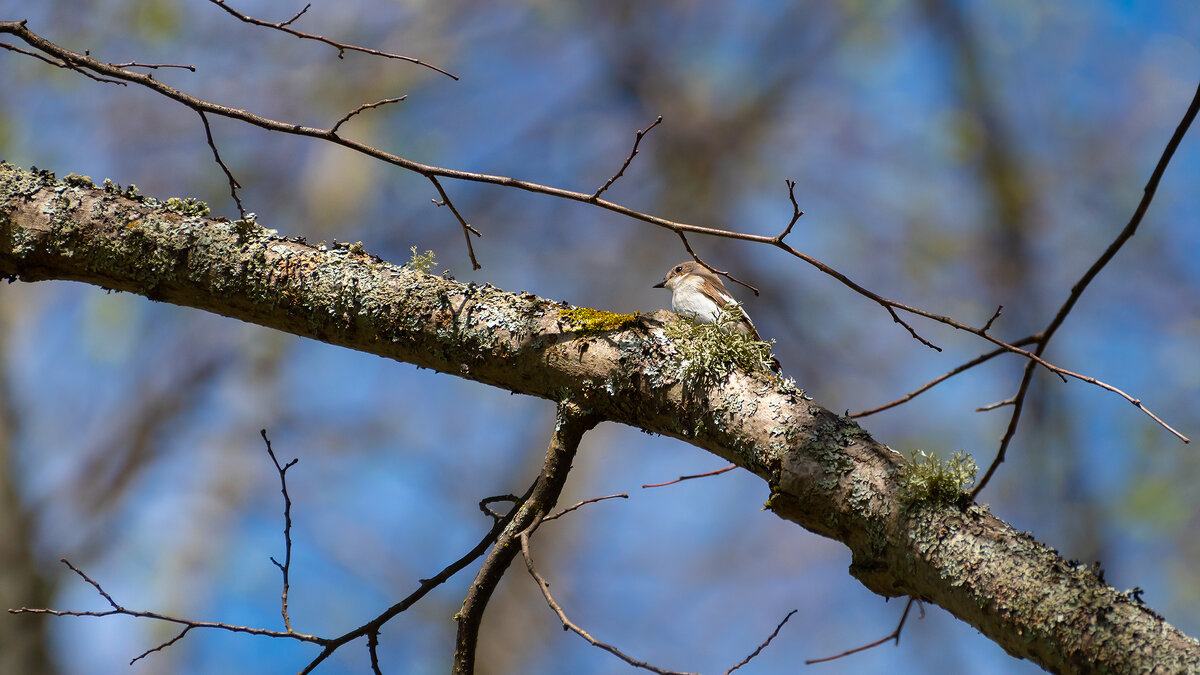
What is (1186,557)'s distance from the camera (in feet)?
27.7

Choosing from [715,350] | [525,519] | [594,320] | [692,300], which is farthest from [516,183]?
[692,300]

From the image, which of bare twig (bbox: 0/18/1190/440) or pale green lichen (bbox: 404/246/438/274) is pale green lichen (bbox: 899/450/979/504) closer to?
bare twig (bbox: 0/18/1190/440)

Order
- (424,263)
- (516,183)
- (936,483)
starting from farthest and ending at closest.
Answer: (424,263) < (516,183) < (936,483)

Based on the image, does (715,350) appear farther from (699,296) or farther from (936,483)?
(699,296)

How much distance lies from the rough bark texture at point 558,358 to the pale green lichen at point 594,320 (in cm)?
2

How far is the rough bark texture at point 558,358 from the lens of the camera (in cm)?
171

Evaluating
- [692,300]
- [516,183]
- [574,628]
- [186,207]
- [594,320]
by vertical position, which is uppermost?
[692,300]

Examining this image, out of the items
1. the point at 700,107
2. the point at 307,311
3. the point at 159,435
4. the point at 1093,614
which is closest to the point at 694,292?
the point at 307,311

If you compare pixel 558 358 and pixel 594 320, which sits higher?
pixel 594 320

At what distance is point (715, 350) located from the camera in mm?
2109

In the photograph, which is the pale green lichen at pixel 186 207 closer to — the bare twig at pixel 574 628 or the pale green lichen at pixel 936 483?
the bare twig at pixel 574 628

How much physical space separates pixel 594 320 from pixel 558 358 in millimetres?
148

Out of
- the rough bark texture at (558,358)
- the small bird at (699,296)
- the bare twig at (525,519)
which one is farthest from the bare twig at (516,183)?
the small bird at (699,296)

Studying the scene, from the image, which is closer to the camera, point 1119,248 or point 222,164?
point 1119,248
